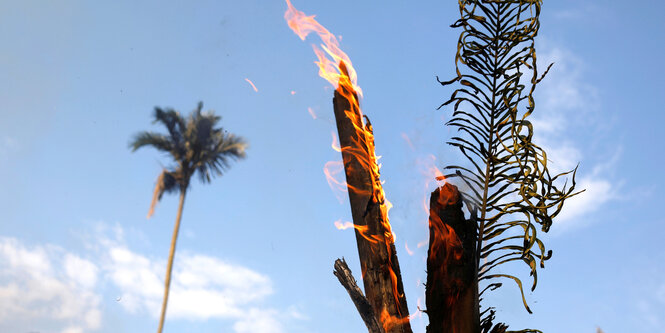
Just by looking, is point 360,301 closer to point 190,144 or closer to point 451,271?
point 451,271

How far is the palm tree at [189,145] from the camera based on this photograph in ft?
79.8

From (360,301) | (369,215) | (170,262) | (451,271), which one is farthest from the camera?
(170,262)

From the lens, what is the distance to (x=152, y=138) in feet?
81.3

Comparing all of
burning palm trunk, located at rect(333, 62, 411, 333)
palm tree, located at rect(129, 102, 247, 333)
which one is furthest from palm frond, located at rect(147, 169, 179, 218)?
burning palm trunk, located at rect(333, 62, 411, 333)

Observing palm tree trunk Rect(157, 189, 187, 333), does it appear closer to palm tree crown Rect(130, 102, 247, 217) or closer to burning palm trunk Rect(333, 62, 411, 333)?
palm tree crown Rect(130, 102, 247, 217)

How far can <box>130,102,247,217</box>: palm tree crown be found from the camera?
24.4m

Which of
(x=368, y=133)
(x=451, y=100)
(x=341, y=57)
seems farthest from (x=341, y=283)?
(x=341, y=57)

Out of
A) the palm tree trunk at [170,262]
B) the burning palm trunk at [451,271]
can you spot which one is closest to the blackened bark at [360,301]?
the burning palm trunk at [451,271]

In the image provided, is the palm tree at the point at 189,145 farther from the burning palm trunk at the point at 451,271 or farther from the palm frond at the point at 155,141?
the burning palm trunk at the point at 451,271

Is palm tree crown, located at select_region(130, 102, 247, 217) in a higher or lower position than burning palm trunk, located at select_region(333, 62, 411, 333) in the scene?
higher

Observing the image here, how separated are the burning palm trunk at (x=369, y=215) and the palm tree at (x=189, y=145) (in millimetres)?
20940

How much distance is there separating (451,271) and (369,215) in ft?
3.35

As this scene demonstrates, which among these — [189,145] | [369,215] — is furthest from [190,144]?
[369,215]

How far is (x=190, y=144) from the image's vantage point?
984 inches
